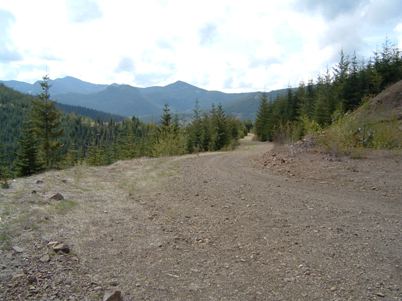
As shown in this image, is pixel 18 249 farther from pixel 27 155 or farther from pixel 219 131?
pixel 219 131

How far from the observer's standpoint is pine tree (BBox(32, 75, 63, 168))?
118 feet

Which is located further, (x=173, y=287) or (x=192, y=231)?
(x=192, y=231)

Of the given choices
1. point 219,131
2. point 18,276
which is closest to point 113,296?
point 18,276

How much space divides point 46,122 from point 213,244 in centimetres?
3345

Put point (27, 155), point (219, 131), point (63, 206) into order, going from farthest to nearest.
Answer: point (219, 131) → point (27, 155) → point (63, 206)

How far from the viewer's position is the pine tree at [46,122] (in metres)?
36.1

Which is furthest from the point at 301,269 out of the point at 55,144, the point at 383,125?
the point at 55,144

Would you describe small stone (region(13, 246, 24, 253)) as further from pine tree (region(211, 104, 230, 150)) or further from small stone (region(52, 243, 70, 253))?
pine tree (region(211, 104, 230, 150))

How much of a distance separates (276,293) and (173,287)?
1212 millimetres

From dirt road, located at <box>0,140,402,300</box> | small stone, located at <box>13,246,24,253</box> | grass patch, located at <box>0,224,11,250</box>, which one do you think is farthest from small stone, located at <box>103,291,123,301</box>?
grass patch, located at <box>0,224,11,250</box>

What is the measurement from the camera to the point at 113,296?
14.9 ft

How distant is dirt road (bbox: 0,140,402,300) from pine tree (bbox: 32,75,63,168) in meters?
27.3

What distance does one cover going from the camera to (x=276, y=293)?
4797 millimetres

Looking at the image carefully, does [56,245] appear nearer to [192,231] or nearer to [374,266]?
[192,231]
